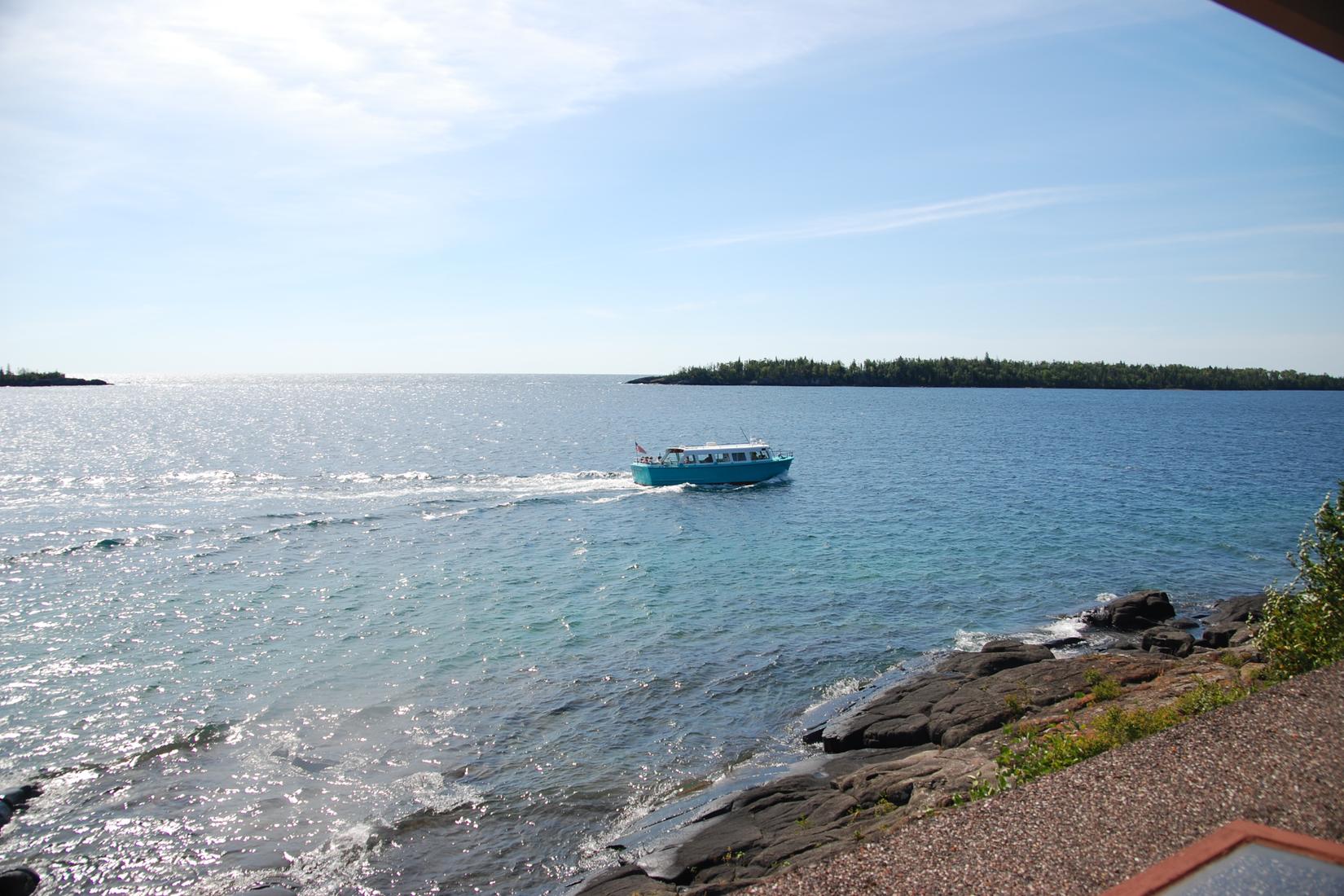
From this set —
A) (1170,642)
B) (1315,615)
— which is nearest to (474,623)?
(1170,642)

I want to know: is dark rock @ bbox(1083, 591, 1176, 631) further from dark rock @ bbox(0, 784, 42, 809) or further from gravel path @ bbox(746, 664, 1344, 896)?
dark rock @ bbox(0, 784, 42, 809)

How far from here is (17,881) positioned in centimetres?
1482

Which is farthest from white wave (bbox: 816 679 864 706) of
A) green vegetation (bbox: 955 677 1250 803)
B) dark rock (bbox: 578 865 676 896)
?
dark rock (bbox: 578 865 676 896)

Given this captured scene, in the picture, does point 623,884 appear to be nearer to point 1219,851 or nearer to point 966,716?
point 966,716

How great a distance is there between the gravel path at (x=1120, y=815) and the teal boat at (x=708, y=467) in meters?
50.2

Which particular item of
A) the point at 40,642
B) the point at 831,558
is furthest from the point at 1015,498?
the point at 40,642

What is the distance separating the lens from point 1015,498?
54344mm

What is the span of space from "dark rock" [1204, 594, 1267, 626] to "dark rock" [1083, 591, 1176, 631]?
136cm

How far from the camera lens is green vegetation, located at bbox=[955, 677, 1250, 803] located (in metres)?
11.6

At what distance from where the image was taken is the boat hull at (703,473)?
60500 millimetres

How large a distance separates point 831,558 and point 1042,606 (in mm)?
10126

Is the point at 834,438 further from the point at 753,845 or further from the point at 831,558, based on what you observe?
the point at 753,845

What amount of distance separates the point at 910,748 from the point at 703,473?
42.4m

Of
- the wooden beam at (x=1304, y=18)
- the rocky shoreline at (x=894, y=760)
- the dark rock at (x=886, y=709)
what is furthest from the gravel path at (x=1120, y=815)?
the dark rock at (x=886, y=709)
